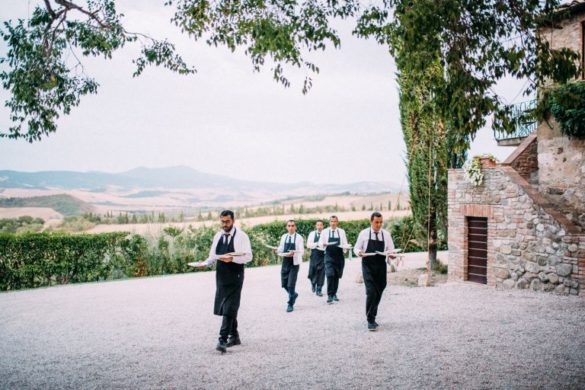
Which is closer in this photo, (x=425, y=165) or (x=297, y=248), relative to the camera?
(x=297, y=248)

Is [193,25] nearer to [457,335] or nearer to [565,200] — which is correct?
[457,335]


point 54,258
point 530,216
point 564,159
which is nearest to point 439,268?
point 530,216

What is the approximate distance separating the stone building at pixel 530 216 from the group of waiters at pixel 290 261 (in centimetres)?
454

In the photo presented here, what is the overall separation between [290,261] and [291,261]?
29mm

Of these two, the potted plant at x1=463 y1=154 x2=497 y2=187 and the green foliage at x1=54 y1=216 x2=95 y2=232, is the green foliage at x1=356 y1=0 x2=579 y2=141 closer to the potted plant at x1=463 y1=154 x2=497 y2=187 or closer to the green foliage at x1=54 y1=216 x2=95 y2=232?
the potted plant at x1=463 y1=154 x2=497 y2=187

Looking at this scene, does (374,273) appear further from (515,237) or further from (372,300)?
(515,237)

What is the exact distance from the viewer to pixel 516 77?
7.53 meters

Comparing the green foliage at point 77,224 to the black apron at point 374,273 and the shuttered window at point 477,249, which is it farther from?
the black apron at point 374,273

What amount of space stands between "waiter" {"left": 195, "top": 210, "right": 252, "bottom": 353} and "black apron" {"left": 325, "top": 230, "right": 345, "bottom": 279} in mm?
4406

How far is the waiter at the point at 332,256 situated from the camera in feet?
38.2

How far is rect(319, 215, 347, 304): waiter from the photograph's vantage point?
11.7 metres

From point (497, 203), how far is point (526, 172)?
2.78 m

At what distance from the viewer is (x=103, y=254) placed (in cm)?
1734

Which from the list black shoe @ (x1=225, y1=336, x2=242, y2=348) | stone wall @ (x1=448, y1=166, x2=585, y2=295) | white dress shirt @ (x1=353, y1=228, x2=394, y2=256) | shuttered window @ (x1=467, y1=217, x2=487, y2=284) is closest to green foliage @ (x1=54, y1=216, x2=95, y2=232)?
black shoe @ (x1=225, y1=336, x2=242, y2=348)
